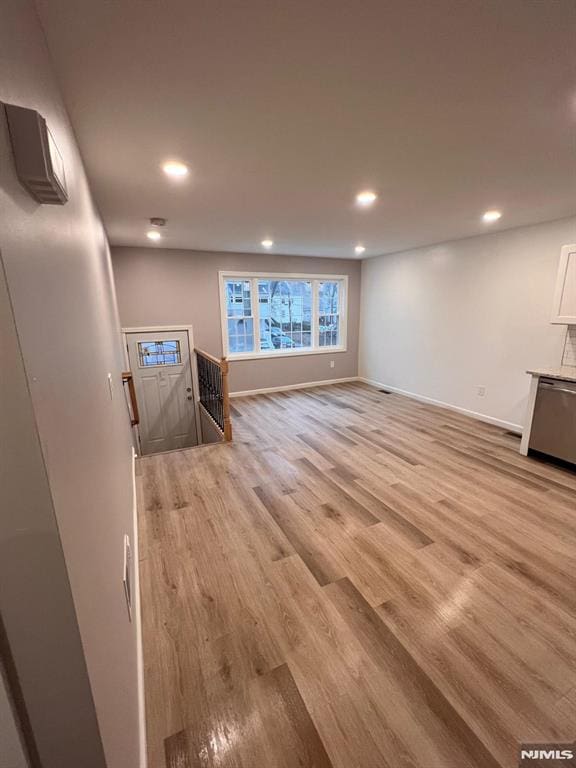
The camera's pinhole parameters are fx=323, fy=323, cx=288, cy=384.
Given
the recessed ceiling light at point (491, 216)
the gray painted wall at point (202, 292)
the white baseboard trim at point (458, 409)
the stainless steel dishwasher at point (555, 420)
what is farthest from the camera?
the gray painted wall at point (202, 292)

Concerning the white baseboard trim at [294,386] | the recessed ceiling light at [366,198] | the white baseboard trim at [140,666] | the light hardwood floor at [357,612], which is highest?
the recessed ceiling light at [366,198]

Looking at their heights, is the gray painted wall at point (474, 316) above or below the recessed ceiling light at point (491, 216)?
below

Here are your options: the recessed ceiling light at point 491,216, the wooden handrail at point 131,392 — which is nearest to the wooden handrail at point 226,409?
the wooden handrail at point 131,392

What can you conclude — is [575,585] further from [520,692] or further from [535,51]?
[535,51]

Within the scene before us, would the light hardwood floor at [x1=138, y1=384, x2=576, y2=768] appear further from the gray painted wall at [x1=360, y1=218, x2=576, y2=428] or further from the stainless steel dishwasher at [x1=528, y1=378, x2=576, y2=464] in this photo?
the gray painted wall at [x1=360, y1=218, x2=576, y2=428]

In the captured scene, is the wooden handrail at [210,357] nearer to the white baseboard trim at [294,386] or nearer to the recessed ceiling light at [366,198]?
the white baseboard trim at [294,386]

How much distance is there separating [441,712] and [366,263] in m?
6.31

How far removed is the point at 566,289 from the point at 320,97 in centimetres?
313

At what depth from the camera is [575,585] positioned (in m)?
1.85

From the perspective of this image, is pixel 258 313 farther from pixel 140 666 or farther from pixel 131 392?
pixel 140 666

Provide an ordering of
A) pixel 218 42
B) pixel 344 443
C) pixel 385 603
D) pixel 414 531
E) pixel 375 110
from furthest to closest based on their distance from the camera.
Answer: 1. pixel 344 443
2. pixel 414 531
3. pixel 385 603
4. pixel 375 110
5. pixel 218 42

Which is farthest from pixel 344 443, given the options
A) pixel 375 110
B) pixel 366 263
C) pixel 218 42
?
pixel 366 263

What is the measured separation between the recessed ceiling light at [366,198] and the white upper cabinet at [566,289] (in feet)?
6.47

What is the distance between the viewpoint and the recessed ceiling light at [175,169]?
202cm
